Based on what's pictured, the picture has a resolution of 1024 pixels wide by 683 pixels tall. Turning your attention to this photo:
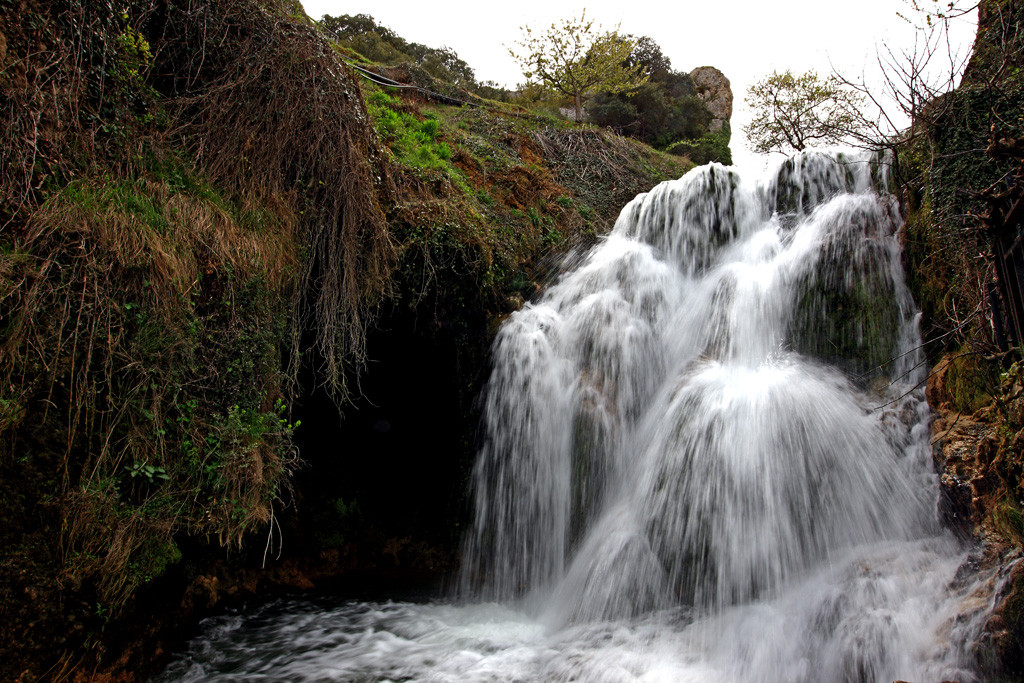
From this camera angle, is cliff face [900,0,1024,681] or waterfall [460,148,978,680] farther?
waterfall [460,148,978,680]

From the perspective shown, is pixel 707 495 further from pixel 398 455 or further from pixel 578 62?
pixel 578 62

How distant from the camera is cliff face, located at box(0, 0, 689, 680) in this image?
10.8 feet

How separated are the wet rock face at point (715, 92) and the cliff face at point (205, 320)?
20398 mm

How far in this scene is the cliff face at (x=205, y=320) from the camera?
3.28 metres

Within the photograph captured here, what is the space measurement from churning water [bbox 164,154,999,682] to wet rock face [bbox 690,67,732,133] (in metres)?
19.3

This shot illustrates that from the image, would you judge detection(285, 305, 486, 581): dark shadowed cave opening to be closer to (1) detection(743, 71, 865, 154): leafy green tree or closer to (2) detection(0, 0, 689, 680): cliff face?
(2) detection(0, 0, 689, 680): cliff face

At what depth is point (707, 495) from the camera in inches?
188

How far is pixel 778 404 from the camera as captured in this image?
500 cm

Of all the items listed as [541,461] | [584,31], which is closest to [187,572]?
[541,461]

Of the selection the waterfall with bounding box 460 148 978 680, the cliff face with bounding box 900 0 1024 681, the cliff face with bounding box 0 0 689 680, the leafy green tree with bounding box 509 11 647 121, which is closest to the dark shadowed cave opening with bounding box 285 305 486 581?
the cliff face with bounding box 0 0 689 680

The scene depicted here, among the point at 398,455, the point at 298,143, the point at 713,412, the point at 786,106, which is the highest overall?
the point at 786,106

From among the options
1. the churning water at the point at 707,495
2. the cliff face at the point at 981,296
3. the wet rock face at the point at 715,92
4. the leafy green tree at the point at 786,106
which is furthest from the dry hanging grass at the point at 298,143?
the wet rock face at the point at 715,92

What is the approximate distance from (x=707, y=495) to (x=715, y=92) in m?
24.6

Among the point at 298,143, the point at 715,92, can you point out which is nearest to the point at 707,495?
the point at 298,143
